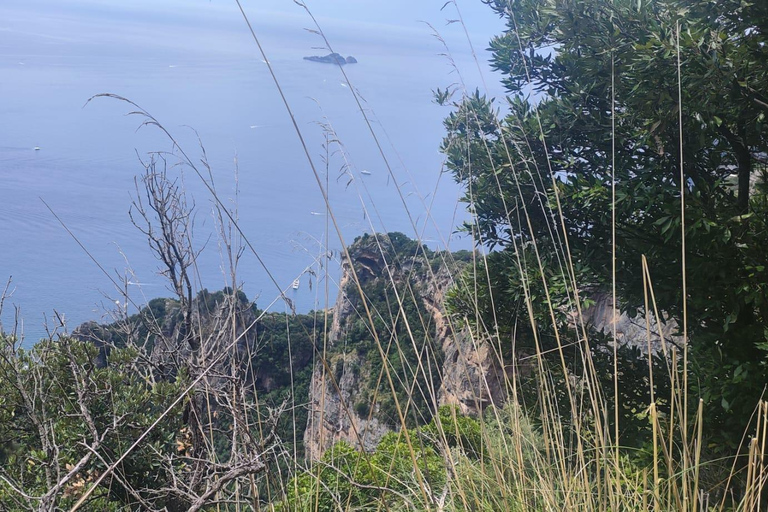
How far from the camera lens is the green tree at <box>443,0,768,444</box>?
215 centimetres

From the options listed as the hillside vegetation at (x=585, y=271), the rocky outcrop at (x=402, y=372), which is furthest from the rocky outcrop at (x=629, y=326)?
the rocky outcrop at (x=402, y=372)

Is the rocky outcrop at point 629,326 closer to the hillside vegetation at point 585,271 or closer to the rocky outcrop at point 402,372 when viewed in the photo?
the hillside vegetation at point 585,271

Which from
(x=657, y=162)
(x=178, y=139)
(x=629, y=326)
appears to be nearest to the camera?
(x=657, y=162)

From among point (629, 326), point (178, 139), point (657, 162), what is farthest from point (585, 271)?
point (178, 139)

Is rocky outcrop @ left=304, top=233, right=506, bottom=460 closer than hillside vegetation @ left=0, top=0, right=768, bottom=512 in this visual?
Yes

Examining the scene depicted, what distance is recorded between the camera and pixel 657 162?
262 centimetres

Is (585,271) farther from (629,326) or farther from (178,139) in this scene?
(178,139)

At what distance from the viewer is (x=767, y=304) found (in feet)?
7.02

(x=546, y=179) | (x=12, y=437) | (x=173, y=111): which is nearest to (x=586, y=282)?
(x=546, y=179)

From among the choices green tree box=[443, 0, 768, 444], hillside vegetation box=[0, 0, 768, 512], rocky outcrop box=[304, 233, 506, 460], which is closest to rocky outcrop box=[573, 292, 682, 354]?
hillside vegetation box=[0, 0, 768, 512]

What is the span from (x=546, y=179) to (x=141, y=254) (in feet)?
70.5

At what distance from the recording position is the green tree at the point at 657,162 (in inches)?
84.8

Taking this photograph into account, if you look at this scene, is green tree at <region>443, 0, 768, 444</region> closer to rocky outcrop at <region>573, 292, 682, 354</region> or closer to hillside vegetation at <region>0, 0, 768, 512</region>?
hillside vegetation at <region>0, 0, 768, 512</region>

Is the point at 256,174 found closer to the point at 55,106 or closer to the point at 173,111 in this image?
the point at 173,111
